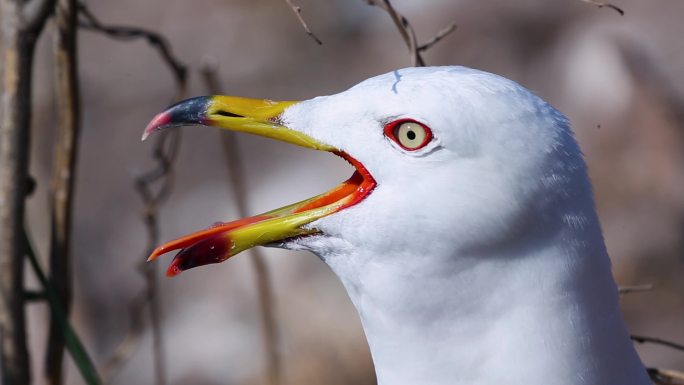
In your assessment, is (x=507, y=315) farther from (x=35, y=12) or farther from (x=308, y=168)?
(x=308, y=168)

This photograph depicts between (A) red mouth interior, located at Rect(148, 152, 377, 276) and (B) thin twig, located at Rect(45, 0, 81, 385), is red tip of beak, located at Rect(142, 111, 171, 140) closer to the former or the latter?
(A) red mouth interior, located at Rect(148, 152, 377, 276)

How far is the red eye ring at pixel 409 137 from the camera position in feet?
4.73

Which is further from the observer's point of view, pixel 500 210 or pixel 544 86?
pixel 544 86

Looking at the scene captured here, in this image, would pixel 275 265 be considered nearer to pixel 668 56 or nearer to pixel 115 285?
pixel 115 285

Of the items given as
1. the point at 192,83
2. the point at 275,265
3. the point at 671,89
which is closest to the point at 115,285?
the point at 275,265

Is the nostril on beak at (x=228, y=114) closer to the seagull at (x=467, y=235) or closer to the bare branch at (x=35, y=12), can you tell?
the seagull at (x=467, y=235)

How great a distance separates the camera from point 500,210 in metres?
1.42

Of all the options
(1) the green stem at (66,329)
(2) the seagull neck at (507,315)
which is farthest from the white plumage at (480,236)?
(1) the green stem at (66,329)

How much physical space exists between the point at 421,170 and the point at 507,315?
235mm

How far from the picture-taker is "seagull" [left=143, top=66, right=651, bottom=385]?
143cm

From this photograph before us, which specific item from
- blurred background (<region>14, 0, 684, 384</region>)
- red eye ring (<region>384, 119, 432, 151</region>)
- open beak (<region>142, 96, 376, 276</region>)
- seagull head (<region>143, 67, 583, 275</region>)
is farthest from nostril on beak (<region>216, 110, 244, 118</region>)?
blurred background (<region>14, 0, 684, 384</region>)

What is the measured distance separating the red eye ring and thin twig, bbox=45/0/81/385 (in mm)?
827

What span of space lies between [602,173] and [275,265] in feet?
4.59

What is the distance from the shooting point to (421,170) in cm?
145
